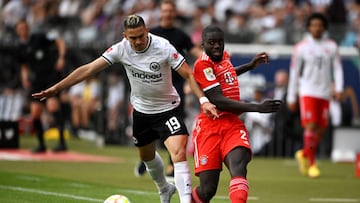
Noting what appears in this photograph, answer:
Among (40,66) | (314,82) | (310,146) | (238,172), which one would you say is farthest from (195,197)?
(40,66)

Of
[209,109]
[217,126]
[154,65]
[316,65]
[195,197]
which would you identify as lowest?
[195,197]

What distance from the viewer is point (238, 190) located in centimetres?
1059

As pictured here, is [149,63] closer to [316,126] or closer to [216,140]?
[216,140]

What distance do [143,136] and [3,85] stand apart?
16749 millimetres

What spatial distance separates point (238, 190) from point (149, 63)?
2060 mm

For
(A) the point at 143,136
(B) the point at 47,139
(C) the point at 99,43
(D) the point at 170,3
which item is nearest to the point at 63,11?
(C) the point at 99,43

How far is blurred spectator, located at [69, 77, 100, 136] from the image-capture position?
27.8 meters

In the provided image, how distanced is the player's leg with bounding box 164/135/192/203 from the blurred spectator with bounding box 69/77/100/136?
49.8ft

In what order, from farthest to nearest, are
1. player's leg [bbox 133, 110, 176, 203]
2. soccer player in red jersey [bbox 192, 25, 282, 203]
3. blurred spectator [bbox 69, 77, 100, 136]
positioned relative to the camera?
blurred spectator [bbox 69, 77, 100, 136]
player's leg [bbox 133, 110, 176, 203]
soccer player in red jersey [bbox 192, 25, 282, 203]

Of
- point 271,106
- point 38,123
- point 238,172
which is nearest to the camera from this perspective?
point 271,106

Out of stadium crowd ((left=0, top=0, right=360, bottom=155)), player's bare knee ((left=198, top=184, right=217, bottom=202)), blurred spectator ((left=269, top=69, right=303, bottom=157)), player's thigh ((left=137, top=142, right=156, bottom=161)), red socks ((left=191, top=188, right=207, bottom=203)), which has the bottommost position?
blurred spectator ((left=269, top=69, right=303, bottom=157))

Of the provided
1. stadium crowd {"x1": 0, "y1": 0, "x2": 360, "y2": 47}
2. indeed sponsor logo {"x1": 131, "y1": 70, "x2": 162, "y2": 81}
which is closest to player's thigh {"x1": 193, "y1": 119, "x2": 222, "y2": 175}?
indeed sponsor logo {"x1": 131, "y1": 70, "x2": 162, "y2": 81}

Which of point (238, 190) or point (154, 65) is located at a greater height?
point (154, 65)

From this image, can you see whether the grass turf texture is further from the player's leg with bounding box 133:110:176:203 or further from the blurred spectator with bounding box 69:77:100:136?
the blurred spectator with bounding box 69:77:100:136
